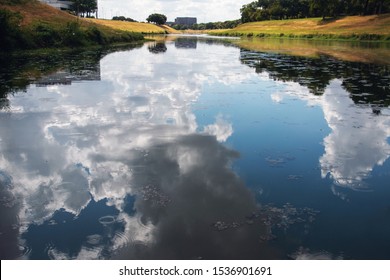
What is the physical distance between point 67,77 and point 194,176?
20.5 meters

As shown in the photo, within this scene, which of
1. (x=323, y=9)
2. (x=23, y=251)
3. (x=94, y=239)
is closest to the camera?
(x=23, y=251)

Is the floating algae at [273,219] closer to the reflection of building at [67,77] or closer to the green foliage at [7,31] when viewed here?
the reflection of building at [67,77]

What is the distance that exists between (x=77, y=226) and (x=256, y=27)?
14566 centimetres

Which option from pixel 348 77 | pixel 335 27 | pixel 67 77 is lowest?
pixel 67 77

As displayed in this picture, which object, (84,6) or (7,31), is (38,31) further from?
(84,6)

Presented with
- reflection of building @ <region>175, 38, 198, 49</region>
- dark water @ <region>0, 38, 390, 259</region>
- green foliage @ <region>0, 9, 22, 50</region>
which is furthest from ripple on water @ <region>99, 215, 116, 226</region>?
reflection of building @ <region>175, 38, 198, 49</region>

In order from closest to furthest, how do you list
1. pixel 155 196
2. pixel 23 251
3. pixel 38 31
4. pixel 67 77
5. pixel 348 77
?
pixel 23 251 → pixel 155 196 → pixel 67 77 → pixel 348 77 → pixel 38 31

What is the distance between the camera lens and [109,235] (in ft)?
23.6

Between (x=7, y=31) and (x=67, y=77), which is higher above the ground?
(x=7, y=31)

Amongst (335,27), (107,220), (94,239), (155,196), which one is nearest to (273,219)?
(155,196)

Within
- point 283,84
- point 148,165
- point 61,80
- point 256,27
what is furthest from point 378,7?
point 148,165

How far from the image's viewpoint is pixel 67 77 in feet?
88.9

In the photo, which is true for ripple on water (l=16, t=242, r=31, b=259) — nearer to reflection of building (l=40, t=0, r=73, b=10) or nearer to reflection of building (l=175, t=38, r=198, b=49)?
reflection of building (l=175, t=38, r=198, b=49)
